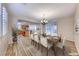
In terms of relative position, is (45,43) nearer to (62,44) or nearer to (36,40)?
(36,40)

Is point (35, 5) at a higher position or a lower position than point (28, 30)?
higher

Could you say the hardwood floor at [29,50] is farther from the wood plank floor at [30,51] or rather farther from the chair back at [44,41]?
the chair back at [44,41]

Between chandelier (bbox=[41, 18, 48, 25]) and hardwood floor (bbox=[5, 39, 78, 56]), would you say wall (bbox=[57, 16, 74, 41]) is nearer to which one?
hardwood floor (bbox=[5, 39, 78, 56])

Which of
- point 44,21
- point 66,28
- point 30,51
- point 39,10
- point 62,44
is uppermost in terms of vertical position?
point 39,10

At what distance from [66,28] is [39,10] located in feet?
1.81

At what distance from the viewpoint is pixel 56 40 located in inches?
78.7

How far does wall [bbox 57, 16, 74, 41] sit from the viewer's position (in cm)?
198

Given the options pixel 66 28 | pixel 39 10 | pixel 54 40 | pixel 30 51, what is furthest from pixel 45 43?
pixel 39 10

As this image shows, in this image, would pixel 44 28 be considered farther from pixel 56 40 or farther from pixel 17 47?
pixel 17 47

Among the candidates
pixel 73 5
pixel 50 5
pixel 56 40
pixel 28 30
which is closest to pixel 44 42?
pixel 56 40

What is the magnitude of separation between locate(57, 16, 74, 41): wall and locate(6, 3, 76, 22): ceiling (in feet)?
0.28

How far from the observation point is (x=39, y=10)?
6.54 ft

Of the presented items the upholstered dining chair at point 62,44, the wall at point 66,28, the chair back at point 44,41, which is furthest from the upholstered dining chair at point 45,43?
the wall at point 66,28

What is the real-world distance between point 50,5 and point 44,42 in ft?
2.10
